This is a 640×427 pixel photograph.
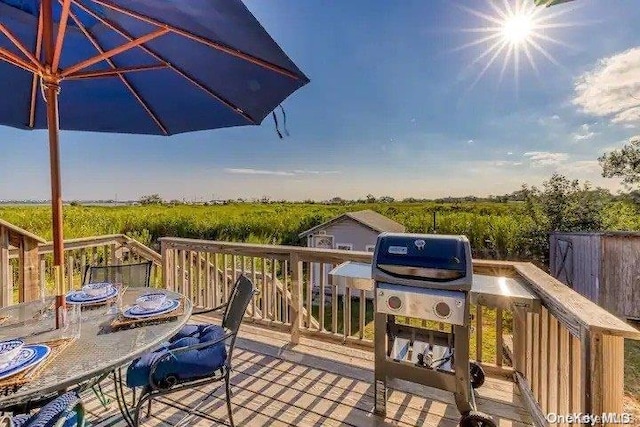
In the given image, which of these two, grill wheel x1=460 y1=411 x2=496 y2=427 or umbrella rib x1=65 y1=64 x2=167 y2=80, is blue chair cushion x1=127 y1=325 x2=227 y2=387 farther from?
umbrella rib x1=65 y1=64 x2=167 y2=80

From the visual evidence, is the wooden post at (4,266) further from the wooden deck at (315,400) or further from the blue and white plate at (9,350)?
the blue and white plate at (9,350)

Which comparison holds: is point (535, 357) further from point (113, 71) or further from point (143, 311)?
point (113, 71)

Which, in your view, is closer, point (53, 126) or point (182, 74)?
point (53, 126)

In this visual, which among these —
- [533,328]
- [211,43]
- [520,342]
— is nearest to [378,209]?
[520,342]

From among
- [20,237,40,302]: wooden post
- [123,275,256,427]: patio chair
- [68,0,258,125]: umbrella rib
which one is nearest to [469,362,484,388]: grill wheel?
[123,275,256,427]: patio chair

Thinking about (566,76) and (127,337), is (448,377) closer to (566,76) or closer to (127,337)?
(127,337)

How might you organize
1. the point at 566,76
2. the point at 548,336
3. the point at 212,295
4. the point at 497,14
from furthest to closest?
the point at 566,76 < the point at 497,14 < the point at 212,295 < the point at 548,336

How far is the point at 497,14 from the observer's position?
479cm

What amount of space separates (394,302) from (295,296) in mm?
1440

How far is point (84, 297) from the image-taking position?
199cm

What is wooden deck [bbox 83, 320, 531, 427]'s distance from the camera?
84.4 inches

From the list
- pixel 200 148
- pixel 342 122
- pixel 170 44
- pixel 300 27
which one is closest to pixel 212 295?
pixel 170 44

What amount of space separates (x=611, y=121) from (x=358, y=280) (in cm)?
1447

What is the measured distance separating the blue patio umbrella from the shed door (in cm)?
1000
